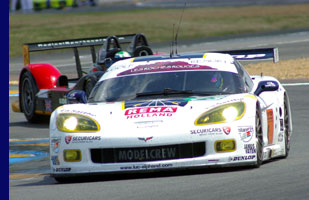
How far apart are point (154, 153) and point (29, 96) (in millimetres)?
8310

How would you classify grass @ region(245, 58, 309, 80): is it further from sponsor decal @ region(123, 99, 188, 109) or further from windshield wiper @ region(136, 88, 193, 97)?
sponsor decal @ region(123, 99, 188, 109)

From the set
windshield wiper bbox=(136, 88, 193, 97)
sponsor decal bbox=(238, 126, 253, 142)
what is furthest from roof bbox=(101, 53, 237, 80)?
sponsor decal bbox=(238, 126, 253, 142)

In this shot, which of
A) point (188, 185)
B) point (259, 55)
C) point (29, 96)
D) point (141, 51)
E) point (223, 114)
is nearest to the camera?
point (188, 185)

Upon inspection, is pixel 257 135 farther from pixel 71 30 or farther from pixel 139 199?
pixel 71 30

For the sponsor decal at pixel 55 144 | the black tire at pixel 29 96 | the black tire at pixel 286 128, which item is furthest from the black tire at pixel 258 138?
the black tire at pixel 29 96

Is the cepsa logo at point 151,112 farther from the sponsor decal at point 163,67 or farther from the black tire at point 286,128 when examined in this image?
the black tire at point 286,128

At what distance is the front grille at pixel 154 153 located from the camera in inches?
254

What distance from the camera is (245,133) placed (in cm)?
654

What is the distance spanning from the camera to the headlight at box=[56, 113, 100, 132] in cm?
671

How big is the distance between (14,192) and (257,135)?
2.07 meters

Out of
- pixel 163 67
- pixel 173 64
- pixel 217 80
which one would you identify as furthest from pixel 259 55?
pixel 217 80

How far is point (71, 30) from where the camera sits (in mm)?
40188

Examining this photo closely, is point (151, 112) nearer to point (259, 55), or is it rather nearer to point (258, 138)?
point (258, 138)

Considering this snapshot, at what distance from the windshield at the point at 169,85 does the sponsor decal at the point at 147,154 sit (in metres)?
1.00
